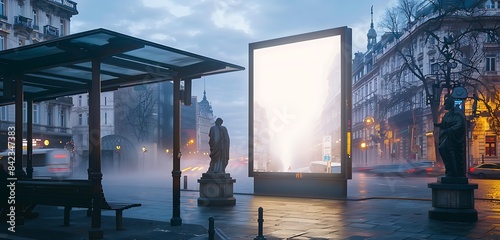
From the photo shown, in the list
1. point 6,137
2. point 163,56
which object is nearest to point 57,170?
point 6,137

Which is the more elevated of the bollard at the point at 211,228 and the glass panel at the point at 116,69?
the glass panel at the point at 116,69

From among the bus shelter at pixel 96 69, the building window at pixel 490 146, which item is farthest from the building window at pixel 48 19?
the building window at pixel 490 146

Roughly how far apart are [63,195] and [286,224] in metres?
5.29

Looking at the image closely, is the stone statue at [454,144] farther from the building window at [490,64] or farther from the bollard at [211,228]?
the building window at [490,64]

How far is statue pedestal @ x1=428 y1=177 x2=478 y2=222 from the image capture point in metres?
13.3

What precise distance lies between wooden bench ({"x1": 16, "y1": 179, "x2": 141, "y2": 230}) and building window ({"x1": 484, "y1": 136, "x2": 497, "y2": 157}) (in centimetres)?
5387

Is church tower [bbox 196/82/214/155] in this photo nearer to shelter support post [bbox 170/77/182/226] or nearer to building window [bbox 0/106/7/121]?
building window [bbox 0/106/7/121]

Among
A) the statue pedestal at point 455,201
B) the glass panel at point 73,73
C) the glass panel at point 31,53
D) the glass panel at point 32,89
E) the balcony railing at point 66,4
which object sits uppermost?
the balcony railing at point 66,4

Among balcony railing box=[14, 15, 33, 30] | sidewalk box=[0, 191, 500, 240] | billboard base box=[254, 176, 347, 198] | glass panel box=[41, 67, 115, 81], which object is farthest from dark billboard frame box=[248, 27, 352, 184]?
balcony railing box=[14, 15, 33, 30]

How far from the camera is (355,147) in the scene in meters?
98.2

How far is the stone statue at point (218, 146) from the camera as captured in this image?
59.7 ft

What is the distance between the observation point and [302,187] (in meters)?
21.6

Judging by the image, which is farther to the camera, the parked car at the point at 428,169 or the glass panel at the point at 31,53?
the parked car at the point at 428,169

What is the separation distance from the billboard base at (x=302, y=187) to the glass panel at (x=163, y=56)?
34.3 ft
